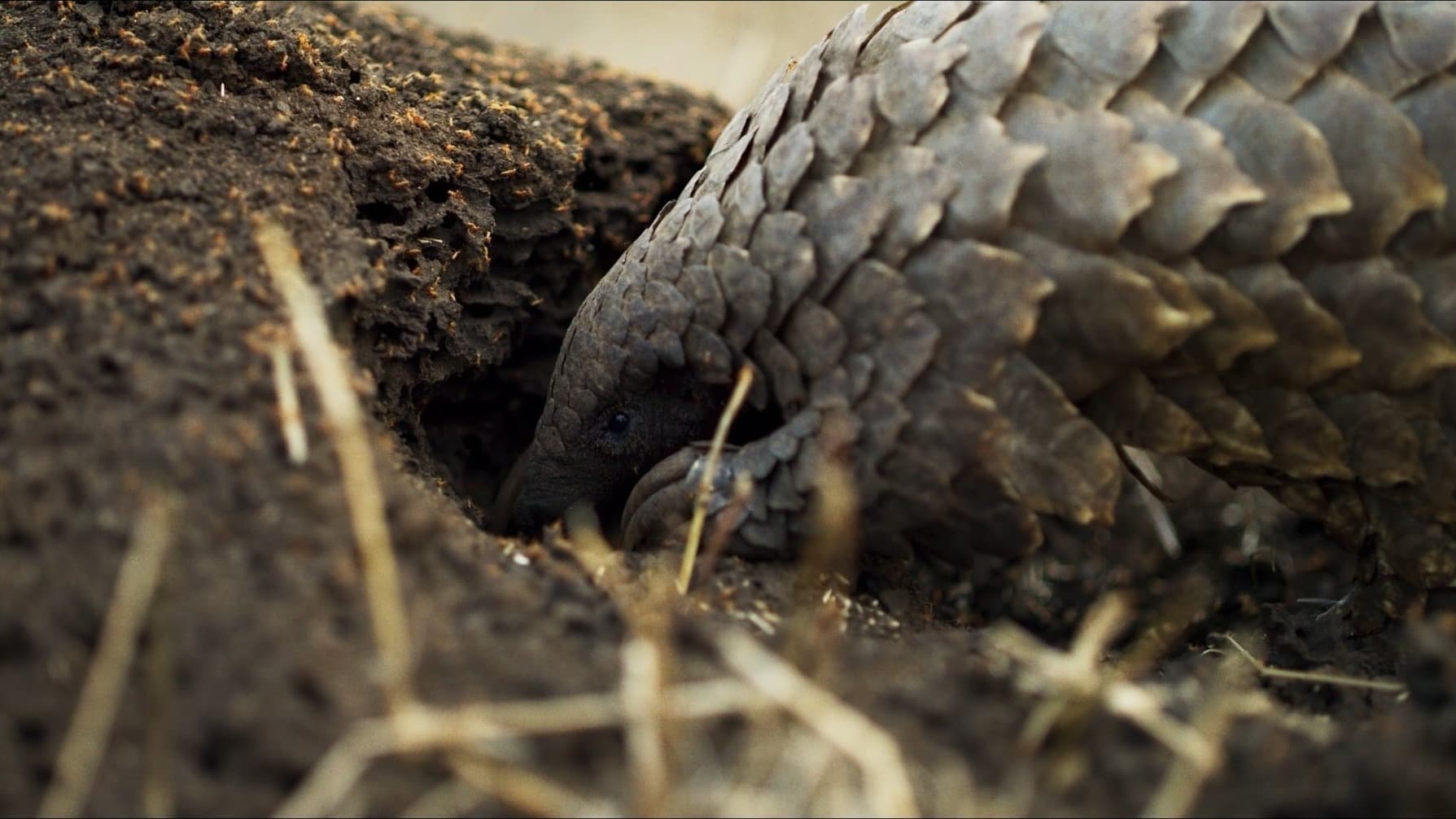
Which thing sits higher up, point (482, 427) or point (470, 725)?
point (470, 725)

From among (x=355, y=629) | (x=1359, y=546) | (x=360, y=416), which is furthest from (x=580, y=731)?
(x=1359, y=546)

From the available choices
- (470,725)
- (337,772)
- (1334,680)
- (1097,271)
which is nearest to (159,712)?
(337,772)

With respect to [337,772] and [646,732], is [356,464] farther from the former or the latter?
Result: [646,732]

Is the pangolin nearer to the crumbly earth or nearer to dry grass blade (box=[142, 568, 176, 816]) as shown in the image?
the crumbly earth

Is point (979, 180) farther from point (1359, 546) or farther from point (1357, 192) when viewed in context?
point (1359, 546)

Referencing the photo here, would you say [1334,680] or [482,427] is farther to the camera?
[482,427]

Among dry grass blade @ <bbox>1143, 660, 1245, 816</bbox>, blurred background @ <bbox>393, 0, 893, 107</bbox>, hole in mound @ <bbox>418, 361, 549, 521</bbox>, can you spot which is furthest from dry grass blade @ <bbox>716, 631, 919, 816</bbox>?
blurred background @ <bbox>393, 0, 893, 107</bbox>
